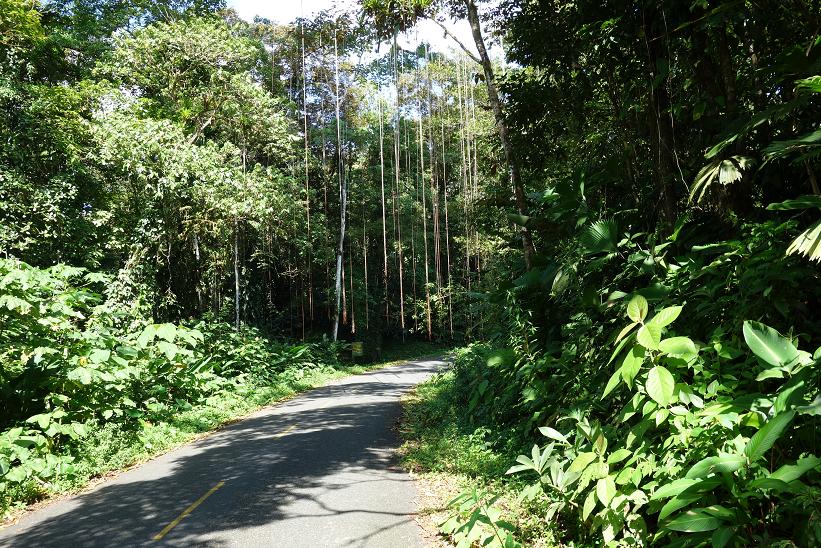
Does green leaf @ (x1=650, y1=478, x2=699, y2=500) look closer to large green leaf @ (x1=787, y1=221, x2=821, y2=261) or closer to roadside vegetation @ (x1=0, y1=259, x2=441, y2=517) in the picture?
large green leaf @ (x1=787, y1=221, x2=821, y2=261)

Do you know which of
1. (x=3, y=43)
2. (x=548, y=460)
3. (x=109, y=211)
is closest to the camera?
(x=548, y=460)

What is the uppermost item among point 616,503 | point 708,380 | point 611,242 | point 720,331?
point 611,242

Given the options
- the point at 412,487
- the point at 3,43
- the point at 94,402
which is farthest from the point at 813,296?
the point at 3,43

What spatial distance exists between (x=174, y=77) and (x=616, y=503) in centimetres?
1857

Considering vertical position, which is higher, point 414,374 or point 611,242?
point 611,242

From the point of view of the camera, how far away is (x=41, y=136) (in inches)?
560

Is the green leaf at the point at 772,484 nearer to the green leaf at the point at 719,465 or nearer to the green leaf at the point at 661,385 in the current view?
the green leaf at the point at 719,465

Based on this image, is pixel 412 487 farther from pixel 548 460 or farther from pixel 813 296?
pixel 813 296

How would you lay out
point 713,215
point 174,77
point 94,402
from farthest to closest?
1. point 174,77
2. point 94,402
3. point 713,215

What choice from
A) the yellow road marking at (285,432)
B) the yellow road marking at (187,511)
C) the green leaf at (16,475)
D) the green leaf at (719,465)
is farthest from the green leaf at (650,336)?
the yellow road marking at (285,432)

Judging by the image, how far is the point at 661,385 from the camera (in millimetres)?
2639

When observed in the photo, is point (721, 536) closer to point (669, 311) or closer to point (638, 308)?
point (669, 311)

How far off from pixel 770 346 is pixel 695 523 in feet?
2.84

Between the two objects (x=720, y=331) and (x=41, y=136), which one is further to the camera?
(x=41, y=136)
